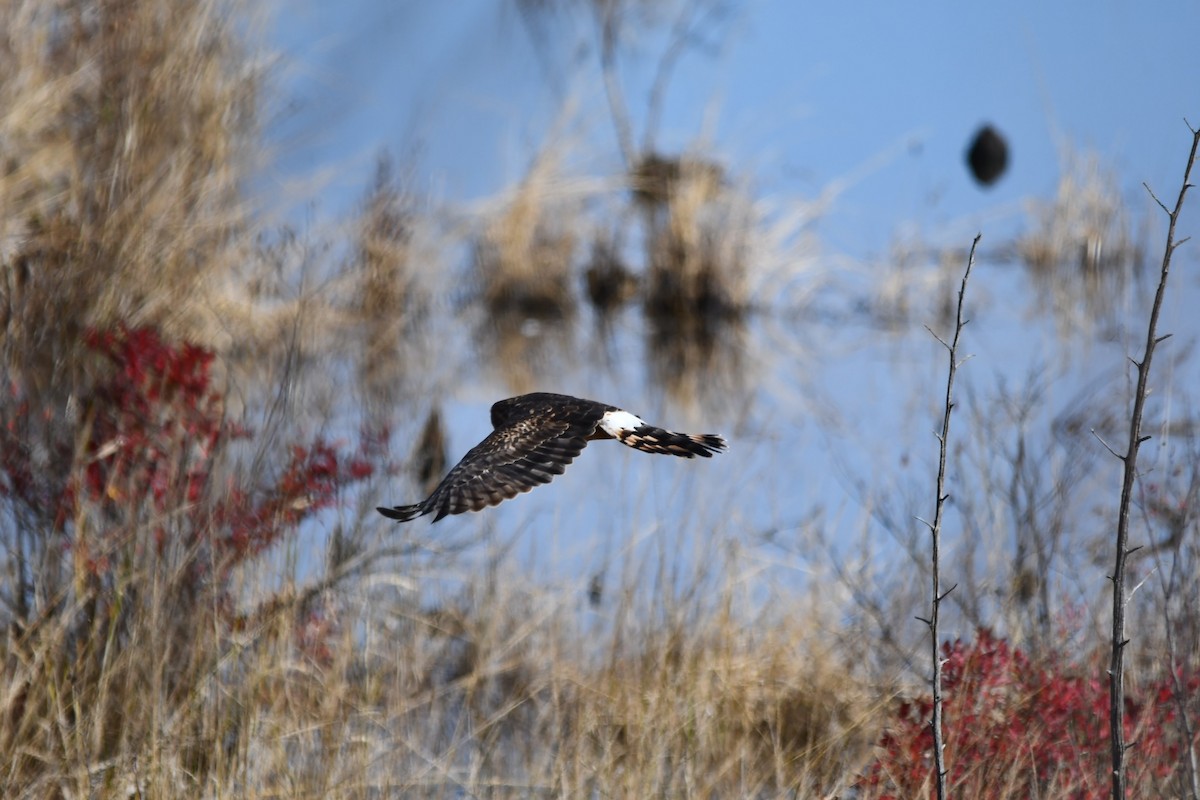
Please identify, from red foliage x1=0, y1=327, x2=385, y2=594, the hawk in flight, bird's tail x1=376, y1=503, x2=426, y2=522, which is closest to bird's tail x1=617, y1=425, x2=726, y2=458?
the hawk in flight

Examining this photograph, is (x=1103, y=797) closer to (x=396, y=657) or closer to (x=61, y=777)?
(x=396, y=657)

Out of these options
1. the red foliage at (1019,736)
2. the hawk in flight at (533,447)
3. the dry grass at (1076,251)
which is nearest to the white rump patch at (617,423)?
the hawk in flight at (533,447)

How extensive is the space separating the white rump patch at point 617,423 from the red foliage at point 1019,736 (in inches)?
23.1

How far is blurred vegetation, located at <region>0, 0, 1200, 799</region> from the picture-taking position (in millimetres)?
2174

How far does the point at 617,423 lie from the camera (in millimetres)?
2084

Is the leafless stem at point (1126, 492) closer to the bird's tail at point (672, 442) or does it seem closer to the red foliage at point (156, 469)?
the bird's tail at point (672, 442)

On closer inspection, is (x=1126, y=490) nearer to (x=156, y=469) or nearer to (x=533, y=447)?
(x=533, y=447)

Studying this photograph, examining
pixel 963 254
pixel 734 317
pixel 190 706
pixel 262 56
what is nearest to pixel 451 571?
pixel 190 706

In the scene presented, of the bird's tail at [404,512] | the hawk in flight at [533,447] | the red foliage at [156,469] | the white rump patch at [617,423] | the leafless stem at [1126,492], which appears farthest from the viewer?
the red foliage at [156,469]

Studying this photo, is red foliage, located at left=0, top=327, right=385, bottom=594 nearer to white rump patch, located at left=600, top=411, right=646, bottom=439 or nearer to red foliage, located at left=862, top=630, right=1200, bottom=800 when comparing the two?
white rump patch, located at left=600, top=411, right=646, bottom=439

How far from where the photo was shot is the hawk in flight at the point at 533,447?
1805 mm

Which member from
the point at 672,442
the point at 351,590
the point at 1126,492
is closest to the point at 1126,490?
the point at 1126,492

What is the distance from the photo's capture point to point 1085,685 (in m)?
2.29

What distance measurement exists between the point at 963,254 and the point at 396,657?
722 cm
